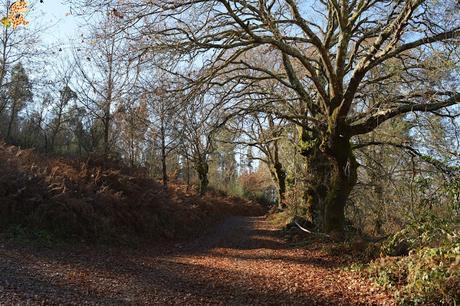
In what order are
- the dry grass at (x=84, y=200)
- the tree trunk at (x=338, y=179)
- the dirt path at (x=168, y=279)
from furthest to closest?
→ the tree trunk at (x=338, y=179) < the dry grass at (x=84, y=200) < the dirt path at (x=168, y=279)

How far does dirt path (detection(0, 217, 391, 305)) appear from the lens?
568cm

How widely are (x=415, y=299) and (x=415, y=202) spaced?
203 inches

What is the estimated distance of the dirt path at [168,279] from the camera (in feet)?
18.6

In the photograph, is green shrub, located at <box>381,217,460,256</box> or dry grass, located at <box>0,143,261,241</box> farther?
dry grass, located at <box>0,143,261,241</box>

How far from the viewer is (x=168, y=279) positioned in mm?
7234

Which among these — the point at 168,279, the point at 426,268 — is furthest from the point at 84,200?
the point at 426,268

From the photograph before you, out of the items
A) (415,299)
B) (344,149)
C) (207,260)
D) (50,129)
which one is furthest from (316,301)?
(50,129)

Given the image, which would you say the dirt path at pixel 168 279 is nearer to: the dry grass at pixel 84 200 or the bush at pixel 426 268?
the bush at pixel 426 268

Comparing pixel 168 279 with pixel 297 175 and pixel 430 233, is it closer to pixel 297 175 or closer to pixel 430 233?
pixel 430 233

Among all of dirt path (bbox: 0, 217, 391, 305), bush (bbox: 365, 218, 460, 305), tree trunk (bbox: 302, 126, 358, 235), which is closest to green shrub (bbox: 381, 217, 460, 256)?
bush (bbox: 365, 218, 460, 305)

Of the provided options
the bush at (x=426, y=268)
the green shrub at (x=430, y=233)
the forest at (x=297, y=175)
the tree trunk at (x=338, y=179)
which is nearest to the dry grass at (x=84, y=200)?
the forest at (x=297, y=175)

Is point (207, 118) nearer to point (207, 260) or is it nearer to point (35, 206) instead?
point (207, 260)

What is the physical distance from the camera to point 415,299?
235 inches

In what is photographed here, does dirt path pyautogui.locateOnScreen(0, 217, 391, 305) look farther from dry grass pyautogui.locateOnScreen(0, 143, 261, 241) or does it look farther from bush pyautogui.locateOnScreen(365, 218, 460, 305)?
dry grass pyautogui.locateOnScreen(0, 143, 261, 241)
